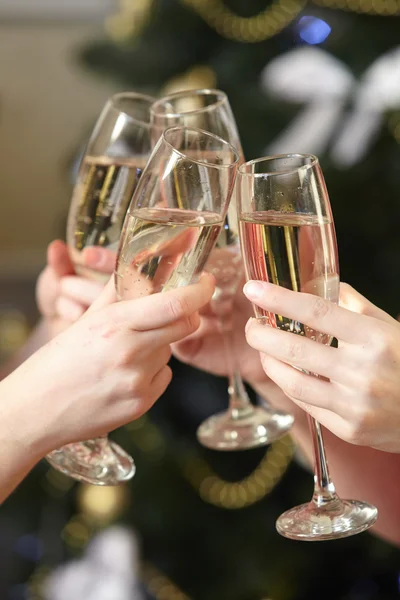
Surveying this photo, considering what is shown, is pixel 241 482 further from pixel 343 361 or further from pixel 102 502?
pixel 343 361

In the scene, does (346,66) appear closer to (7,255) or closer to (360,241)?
(360,241)

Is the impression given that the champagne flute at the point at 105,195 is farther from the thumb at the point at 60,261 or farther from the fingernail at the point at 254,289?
the fingernail at the point at 254,289

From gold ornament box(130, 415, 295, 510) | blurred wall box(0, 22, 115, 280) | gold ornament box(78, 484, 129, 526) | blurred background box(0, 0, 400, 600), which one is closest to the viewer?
blurred background box(0, 0, 400, 600)

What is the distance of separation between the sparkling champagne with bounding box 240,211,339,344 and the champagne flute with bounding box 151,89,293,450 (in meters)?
0.21

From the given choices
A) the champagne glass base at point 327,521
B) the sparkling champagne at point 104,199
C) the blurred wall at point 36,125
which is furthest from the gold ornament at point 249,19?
the blurred wall at point 36,125

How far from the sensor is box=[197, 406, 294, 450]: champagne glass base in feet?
3.59

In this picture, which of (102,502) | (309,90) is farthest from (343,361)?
(102,502)

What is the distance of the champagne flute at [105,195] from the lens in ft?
3.34

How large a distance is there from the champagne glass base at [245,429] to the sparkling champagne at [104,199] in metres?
0.27

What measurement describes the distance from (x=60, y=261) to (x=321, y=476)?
0.56 metres

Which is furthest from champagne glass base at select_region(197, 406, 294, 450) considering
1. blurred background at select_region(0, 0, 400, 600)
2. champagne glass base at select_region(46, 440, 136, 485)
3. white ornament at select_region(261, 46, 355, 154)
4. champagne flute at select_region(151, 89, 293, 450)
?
white ornament at select_region(261, 46, 355, 154)

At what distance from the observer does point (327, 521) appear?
84cm

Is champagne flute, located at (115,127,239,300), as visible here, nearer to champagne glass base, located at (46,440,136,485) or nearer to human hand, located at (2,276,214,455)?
human hand, located at (2,276,214,455)

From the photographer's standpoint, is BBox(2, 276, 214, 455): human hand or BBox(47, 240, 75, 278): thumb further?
BBox(47, 240, 75, 278): thumb
